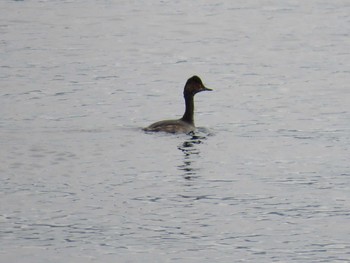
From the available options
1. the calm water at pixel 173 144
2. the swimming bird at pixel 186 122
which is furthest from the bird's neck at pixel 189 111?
the calm water at pixel 173 144

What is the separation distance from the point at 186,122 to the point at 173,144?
1.43 m

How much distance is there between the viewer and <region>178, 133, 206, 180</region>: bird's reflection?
67.3ft

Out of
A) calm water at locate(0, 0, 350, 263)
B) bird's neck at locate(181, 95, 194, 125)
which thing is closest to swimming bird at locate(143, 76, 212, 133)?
bird's neck at locate(181, 95, 194, 125)

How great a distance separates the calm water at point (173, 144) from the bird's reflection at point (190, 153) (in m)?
0.03

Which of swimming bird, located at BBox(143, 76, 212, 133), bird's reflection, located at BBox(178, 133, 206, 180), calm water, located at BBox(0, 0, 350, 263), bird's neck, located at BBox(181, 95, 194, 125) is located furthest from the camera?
bird's neck, located at BBox(181, 95, 194, 125)

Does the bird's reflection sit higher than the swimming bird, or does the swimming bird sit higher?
the swimming bird

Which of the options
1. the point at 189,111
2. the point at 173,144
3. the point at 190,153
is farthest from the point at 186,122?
the point at 190,153

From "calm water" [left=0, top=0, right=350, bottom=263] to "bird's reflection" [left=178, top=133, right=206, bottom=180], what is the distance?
0.11 ft

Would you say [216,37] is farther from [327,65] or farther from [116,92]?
[116,92]

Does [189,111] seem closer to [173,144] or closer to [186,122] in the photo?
[186,122]

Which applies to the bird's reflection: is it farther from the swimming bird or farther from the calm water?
the swimming bird

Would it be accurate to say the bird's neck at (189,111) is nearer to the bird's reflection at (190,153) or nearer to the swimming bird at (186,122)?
the swimming bird at (186,122)

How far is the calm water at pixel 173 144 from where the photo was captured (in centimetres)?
1648

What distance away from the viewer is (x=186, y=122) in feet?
80.0
